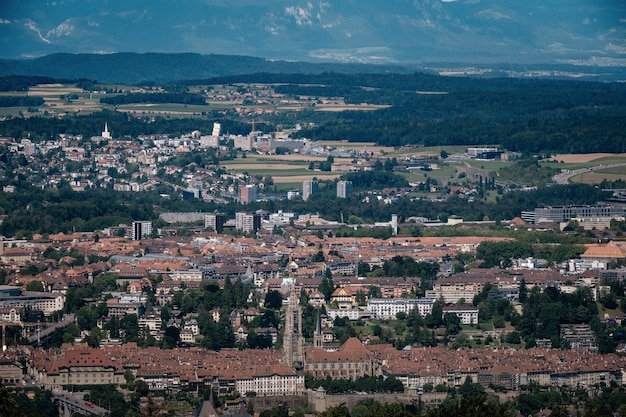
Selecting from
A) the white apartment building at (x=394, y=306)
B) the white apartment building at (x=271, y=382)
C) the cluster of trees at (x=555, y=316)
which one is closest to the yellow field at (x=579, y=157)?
the cluster of trees at (x=555, y=316)

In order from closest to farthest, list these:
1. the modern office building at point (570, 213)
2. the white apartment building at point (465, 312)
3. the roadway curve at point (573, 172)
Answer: the white apartment building at point (465, 312) < the modern office building at point (570, 213) < the roadway curve at point (573, 172)

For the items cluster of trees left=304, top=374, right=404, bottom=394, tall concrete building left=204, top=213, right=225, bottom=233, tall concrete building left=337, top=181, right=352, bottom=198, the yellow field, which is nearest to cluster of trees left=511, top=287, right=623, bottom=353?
cluster of trees left=304, top=374, right=404, bottom=394

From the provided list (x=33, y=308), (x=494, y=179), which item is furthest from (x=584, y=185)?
(x=33, y=308)

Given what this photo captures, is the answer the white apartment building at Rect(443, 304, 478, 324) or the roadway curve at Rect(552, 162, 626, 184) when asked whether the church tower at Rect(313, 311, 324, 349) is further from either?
the roadway curve at Rect(552, 162, 626, 184)

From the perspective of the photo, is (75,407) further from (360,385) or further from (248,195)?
(248,195)

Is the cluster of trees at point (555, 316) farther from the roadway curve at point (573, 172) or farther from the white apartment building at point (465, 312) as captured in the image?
the roadway curve at point (573, 172)

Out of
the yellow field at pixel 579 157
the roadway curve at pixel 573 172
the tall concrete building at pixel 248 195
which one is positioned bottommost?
the tall concrete building at pixel 248 195

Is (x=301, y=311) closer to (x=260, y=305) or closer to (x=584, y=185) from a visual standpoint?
(x=260, y=305)
